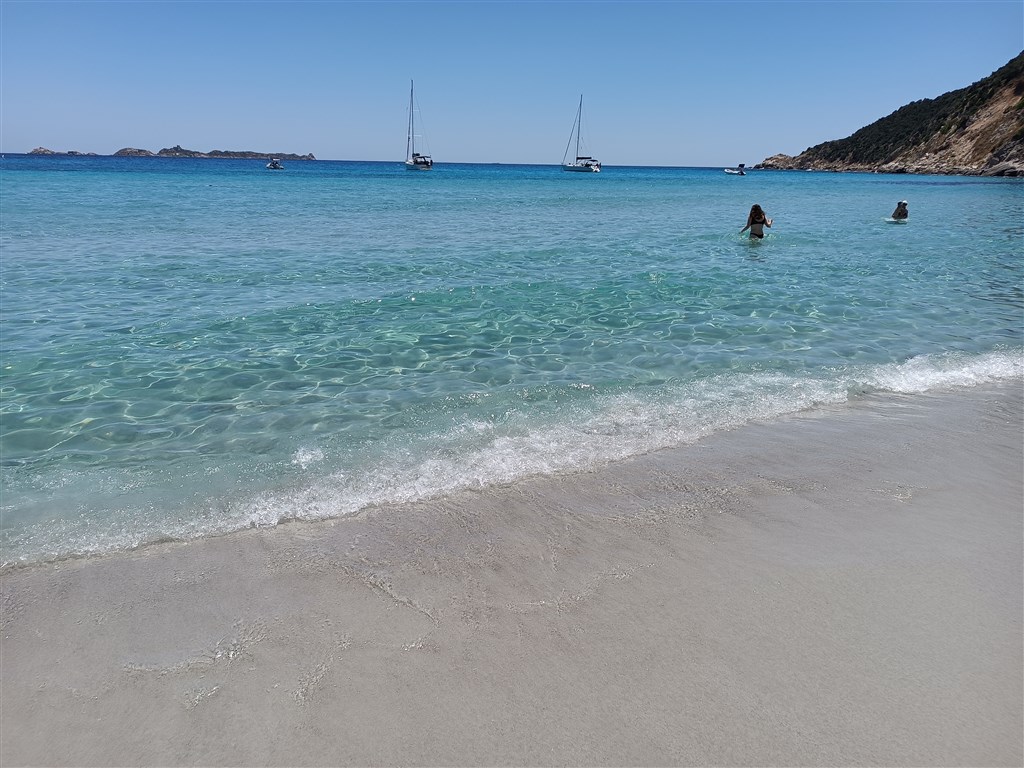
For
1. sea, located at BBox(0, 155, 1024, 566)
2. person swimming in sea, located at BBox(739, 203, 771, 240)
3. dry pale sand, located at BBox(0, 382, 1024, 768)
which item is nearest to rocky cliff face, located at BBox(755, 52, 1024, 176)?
person swimming in sea, located at BBox(739, 203, 771, 240)

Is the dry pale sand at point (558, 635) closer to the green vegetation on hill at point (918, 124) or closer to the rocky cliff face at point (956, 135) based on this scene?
the rocky cliff face at point (956, 135)

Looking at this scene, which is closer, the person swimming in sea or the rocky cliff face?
the person swimming in sea

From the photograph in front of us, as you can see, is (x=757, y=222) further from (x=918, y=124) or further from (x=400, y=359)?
(x=918, y=124)

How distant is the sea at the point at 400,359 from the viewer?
5.61 meters

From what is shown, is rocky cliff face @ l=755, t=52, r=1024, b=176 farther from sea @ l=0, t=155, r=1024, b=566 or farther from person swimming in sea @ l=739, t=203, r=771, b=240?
sea @ l=0, t=155, r=1024, b=566

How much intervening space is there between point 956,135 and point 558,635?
4482 inches

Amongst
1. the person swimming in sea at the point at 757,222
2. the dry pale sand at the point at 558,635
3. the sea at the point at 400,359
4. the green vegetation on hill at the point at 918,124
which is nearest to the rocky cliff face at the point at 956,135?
the green vegetation on hill at the point at 918,124

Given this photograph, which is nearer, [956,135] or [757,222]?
[757,222]

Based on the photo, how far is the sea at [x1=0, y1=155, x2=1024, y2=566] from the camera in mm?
5605

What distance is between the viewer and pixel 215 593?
13.5 feet

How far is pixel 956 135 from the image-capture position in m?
90.1

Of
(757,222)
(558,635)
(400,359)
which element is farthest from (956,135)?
(558,635)

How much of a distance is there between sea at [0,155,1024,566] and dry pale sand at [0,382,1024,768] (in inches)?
27.6

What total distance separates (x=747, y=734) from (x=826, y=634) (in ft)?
3.28
